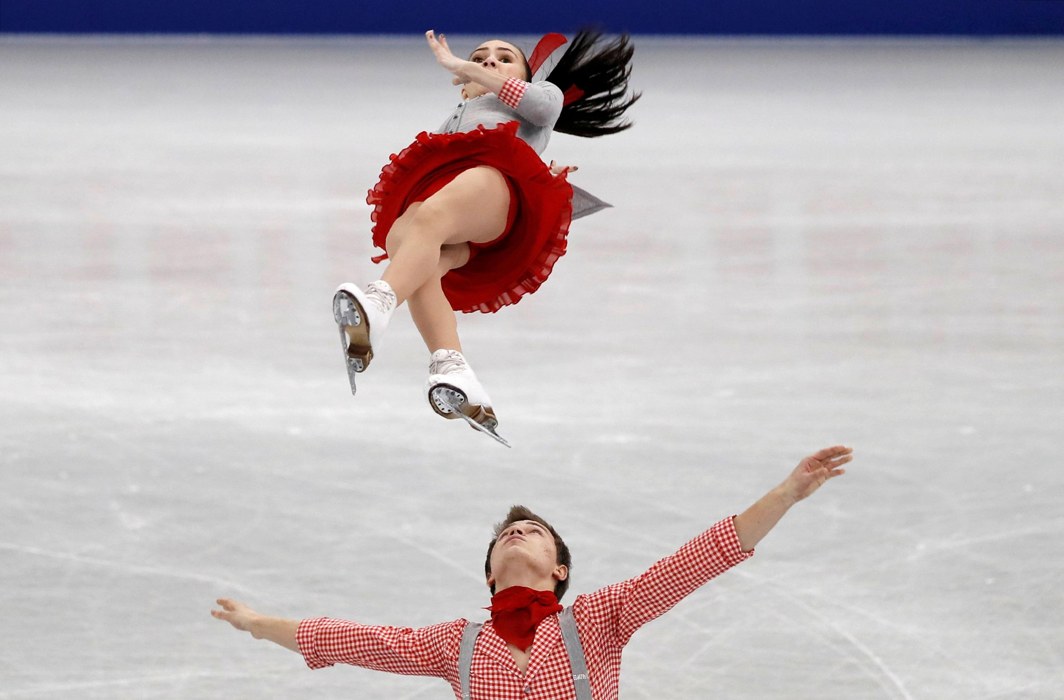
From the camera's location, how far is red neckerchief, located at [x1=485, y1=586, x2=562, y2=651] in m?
3.09

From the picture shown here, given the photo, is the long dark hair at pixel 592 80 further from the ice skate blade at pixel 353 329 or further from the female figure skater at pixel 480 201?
the ice skate blade at pixel 353 329

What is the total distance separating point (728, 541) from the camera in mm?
3023

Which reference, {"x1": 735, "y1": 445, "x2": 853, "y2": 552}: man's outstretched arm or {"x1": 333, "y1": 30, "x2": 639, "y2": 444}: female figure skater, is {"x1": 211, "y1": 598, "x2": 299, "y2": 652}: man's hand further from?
{"x1": 735, "y1": 445, "x2": 853, "y2": 552}: man's outstretched arm

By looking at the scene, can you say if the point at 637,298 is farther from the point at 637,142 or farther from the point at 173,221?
the point at 637,142

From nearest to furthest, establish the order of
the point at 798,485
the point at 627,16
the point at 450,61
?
1. the point at 798,485
2. the point at 450,61
3. the point at 627,16

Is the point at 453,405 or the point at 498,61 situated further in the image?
the point at 498,61

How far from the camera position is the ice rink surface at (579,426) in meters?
4.54

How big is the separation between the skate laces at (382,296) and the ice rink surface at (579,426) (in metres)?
1.74

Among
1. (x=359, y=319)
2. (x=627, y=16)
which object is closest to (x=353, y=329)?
(x=359, y=319)

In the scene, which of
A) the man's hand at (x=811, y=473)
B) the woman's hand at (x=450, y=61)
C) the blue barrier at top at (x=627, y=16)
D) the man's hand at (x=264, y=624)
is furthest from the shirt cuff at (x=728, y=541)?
the blue barrier at top at (x=627, y=16)

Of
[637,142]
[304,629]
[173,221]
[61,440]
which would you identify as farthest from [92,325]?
[637,142]

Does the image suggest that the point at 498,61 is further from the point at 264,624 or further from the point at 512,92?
the point at 264,624

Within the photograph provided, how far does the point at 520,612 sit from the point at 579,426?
297cm

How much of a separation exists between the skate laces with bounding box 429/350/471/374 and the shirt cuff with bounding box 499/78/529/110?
49 centimetres
